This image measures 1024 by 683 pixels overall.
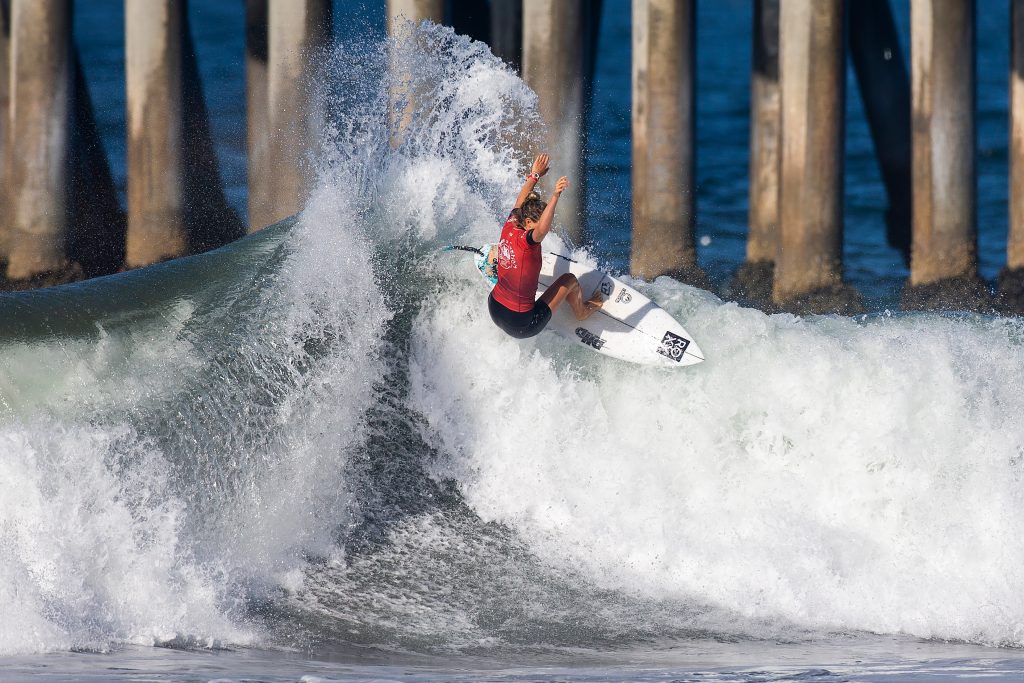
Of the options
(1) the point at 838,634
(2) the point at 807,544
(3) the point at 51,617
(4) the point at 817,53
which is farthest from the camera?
(4) the point at 817,53

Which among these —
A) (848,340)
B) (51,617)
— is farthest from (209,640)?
(848,340)

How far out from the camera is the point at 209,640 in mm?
5934

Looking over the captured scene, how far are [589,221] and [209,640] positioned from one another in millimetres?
6287

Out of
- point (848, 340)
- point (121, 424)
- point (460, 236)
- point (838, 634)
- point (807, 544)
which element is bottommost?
point (838, 634)

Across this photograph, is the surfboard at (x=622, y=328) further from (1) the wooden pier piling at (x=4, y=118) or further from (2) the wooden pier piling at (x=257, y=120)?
(1) the wooden pier piling at (x=4, y=118)

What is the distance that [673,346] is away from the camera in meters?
7.64

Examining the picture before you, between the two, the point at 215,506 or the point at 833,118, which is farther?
the point at 833,118

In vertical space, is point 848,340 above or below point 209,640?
above

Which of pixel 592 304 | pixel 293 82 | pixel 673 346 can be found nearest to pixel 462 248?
pixel 592 304

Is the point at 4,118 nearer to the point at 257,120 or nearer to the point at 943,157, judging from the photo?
the point at 257,120

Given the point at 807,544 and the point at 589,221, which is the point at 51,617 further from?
the point at 589,221

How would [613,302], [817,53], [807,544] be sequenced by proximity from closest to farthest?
[807,544] < [613,302] < [817,53]

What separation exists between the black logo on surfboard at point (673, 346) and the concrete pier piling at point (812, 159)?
357cm

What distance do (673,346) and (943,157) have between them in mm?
4511
